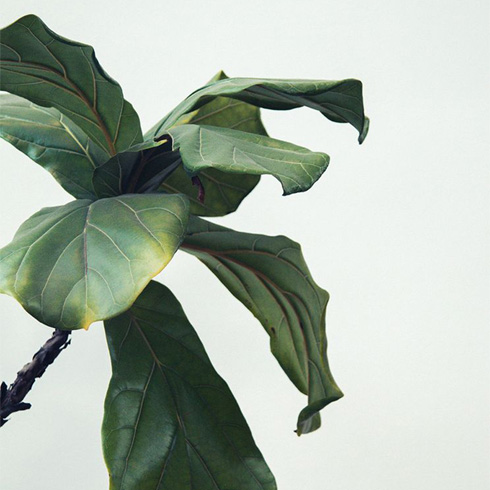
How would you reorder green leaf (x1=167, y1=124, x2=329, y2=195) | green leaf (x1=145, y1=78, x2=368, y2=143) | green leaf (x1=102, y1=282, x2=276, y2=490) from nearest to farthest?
1. green leaf (x1=167, y1=124, x2=329, y2=195)
2. green leaf (x1=145, y1=78, x2=368, y2=143)
3. green leaf (x1=102, y1=282, x2=276, y2=490)

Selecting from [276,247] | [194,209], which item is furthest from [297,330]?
[194,209]

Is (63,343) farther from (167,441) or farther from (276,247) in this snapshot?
A: (276,247)

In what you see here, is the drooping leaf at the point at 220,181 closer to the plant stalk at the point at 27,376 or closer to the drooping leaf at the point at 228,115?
the drooping leaf at the point at 228,115

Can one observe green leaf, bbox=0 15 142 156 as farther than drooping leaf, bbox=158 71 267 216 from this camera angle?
No

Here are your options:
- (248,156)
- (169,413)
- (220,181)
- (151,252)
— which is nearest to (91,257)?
(151,252)

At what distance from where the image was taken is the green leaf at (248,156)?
2.10 feet

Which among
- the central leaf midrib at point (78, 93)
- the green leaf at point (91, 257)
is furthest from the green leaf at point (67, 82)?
the green leaf at point (91, 257)

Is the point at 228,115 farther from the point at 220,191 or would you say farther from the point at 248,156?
the point at 248,156

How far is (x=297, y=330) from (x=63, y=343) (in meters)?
0.27

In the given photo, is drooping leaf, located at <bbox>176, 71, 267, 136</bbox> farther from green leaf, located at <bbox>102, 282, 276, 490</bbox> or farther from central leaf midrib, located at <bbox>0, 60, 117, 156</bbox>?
green leaf, located at <bbox>102, 282, 276, 490</bbox>

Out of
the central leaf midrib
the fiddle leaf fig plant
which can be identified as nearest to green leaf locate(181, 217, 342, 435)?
the fiddle leaf fig plant

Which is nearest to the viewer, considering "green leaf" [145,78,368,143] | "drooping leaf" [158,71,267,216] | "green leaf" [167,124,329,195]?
"green leaf" [167,124,329,195]

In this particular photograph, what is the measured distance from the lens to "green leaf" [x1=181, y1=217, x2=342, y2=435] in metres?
0.92

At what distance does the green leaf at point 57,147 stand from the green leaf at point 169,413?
→ 0.15 m
